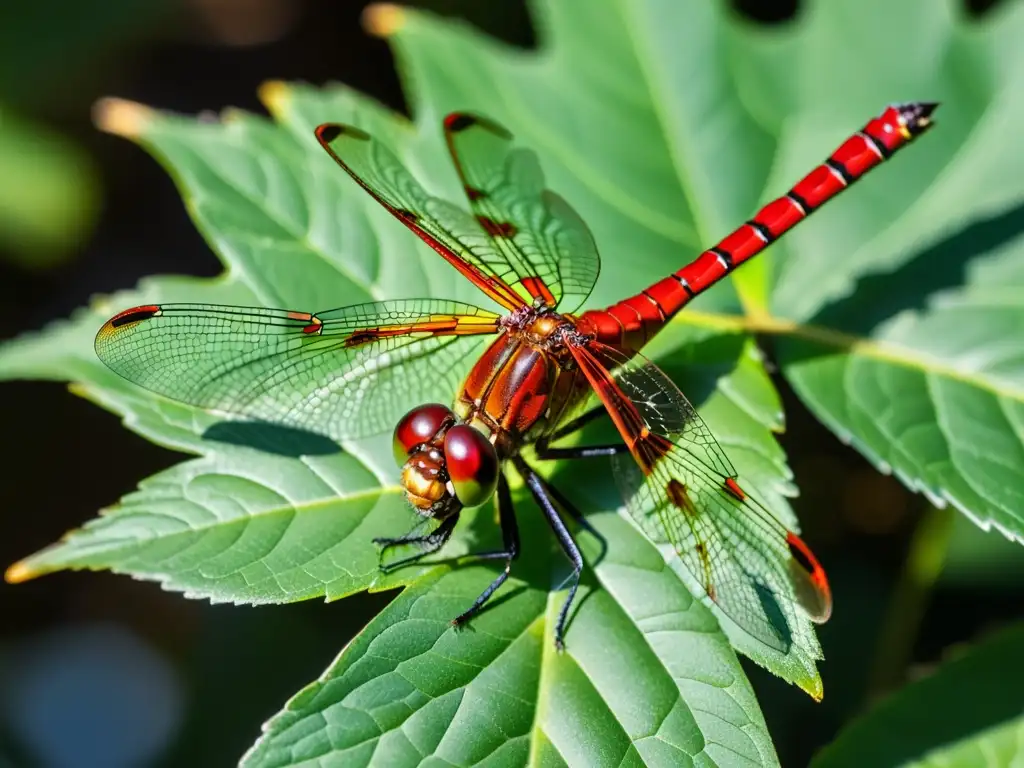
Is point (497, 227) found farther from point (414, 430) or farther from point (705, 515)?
point (705, 515)

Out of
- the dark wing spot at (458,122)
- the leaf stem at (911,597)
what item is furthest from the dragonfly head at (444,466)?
the leaf stem at (911,597)

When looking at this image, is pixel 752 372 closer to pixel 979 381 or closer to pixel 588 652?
pixel 979 381

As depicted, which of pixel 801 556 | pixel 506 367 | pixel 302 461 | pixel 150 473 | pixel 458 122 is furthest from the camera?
pixel 150 473

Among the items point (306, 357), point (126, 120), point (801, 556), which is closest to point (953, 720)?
point (801, 556)

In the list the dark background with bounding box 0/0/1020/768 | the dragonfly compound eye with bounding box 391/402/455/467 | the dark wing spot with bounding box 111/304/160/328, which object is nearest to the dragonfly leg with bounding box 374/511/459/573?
the dragonfly compound eye with bounding box 391/402/455/467

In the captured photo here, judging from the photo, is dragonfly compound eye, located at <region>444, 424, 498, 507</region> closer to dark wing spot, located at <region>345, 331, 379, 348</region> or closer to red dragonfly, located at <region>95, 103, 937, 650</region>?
red dragonfly, located at <region>95, 103, 937, 650</region>
